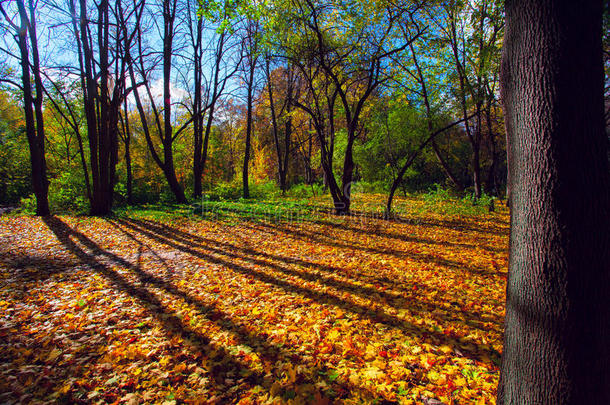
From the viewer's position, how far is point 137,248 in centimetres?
701

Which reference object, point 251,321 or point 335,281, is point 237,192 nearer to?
point 335,281

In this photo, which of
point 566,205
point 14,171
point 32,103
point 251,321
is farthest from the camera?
point 14,171

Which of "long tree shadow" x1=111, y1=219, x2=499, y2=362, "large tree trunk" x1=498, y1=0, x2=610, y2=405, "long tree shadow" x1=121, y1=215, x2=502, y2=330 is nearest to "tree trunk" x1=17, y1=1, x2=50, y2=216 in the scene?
"long tree shadow" x1=121, y1=215, x2=502, y2=330

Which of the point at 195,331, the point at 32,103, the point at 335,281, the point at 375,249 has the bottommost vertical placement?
the point at 195,331

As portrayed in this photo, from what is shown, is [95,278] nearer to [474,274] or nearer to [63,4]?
[474,274]

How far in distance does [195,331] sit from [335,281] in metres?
2.38

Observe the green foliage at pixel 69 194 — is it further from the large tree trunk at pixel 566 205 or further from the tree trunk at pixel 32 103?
the large tree trunk at pixel 566 205

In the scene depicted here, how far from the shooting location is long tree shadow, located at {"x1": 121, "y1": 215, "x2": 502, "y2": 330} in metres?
3.47

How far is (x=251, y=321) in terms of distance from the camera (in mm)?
3496

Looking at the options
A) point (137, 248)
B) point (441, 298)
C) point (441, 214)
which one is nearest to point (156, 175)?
point (137, 248)

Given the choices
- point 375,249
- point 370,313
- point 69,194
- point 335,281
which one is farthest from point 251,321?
point 69,194

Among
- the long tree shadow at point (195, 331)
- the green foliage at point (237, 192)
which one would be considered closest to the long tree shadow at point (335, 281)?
the long tree shadow at point (195, 331)

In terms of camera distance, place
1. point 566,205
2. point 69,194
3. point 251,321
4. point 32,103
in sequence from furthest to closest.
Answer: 1. point 69,194
2. point 32,103
3. point 251,321
4. point 566,205

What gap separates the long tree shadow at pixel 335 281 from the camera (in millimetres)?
3469
